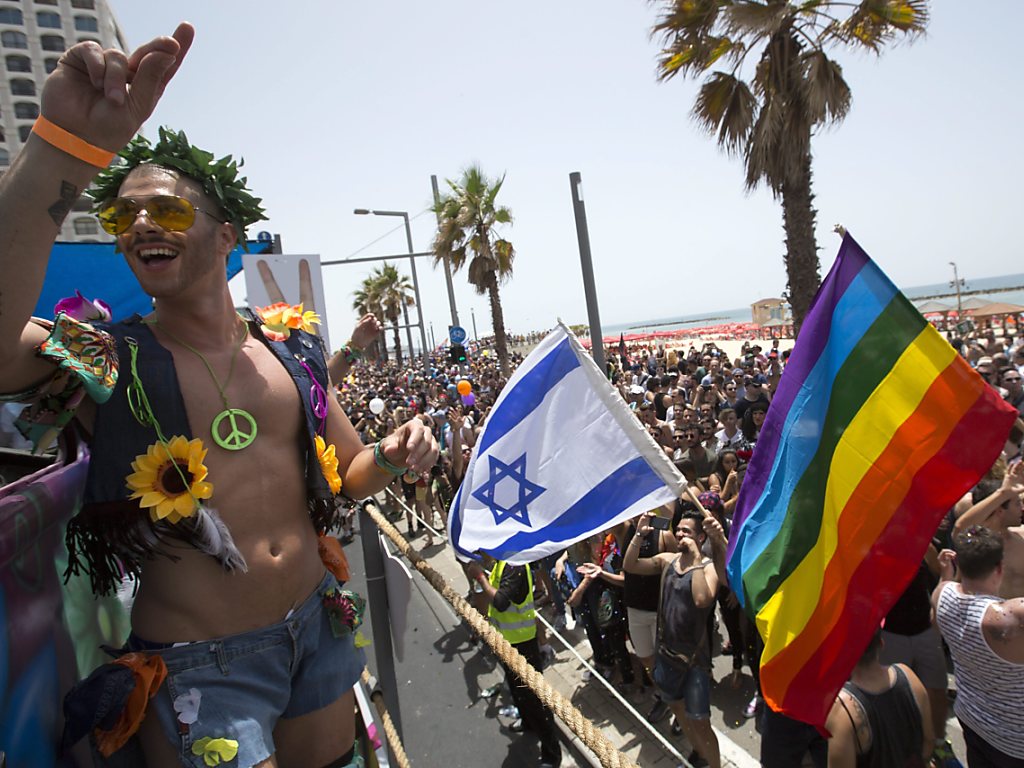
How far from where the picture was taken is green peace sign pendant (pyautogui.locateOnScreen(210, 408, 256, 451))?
1700mm

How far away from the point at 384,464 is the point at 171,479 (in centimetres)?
59

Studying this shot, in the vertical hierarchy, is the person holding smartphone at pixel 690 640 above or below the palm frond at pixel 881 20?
below

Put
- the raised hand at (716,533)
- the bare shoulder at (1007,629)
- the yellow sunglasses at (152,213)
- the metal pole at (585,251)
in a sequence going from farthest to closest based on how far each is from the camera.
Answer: the metal pole at (585,251) < the raised hand at (716,533) < the bare shoulder at (1007,629) < the yellow sunglasses at (152,213)

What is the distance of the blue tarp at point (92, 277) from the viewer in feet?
12.4

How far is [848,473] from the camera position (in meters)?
3.09

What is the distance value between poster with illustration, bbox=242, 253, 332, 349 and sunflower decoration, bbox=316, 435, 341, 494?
12.9 ft

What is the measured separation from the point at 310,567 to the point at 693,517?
3893 millimetres

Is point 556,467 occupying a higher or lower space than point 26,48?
lower

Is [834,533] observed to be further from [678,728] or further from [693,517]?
[678,728]

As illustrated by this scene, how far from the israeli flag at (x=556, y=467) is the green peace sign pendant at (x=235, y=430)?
1.80 metres

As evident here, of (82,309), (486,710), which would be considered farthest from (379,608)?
(486,710)

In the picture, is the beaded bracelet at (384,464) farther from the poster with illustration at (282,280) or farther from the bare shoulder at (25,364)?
the poster with illustration at (282,280)

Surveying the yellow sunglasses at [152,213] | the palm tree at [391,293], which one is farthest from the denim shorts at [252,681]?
the palm tree at [391,293]

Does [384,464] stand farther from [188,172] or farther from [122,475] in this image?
[188,172]
